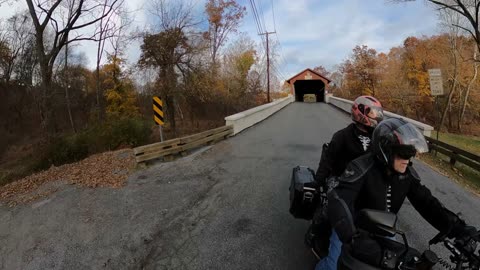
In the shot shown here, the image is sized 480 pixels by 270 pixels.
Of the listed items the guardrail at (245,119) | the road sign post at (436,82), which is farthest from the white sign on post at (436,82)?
the guardrail at (245,119)

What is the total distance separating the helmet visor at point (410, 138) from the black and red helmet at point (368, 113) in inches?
47.4

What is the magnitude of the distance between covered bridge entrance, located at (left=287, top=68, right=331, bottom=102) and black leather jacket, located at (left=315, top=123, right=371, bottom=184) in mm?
46008

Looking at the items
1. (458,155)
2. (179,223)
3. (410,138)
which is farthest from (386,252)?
(458,155)

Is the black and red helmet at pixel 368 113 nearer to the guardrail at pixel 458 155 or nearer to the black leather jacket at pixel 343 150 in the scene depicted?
the black leather jacket at pixel 343 150

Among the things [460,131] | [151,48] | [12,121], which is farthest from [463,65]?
[12,121]

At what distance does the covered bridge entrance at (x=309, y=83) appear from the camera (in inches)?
1884

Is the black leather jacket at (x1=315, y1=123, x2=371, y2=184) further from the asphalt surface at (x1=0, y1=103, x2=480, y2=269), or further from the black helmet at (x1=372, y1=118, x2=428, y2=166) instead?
the asphalt surface at (x1=0, y1=103, x2=480, y2=269)

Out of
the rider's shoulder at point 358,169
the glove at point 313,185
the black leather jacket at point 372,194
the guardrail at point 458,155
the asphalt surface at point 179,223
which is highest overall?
the rider's shoulder at point 358,169

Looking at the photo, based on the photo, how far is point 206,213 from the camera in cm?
556

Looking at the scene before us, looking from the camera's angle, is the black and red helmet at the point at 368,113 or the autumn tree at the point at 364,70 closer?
the black and red helmet at the point at 368,113

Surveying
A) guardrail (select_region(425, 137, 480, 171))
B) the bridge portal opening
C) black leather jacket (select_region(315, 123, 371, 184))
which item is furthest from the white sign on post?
the bridge portal opening

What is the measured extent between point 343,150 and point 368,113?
1.67ft

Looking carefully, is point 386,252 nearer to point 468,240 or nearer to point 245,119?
point 468,240

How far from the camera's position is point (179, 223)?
522cm
